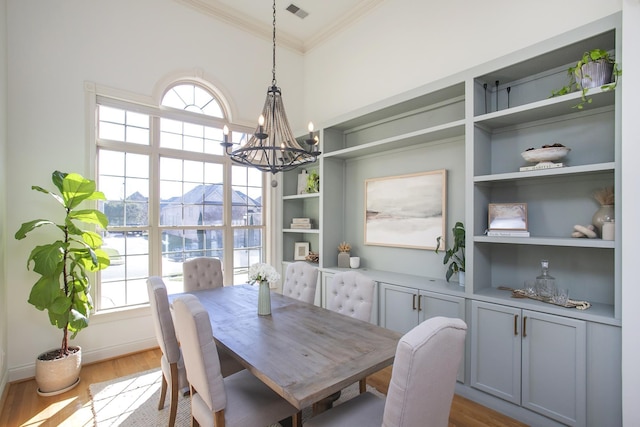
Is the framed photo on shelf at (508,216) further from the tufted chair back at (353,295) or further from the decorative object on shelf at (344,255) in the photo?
the decorative object on shelf at (344,255)

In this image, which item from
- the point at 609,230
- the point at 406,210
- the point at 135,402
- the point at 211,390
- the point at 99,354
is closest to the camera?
the point at 211,390

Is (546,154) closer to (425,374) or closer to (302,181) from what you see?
(425,374)

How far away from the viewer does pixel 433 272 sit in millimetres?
3359

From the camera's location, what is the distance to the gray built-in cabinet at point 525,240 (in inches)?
82.5

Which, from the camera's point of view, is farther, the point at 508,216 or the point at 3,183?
the point at 3,183

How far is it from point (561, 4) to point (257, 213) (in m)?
3.99

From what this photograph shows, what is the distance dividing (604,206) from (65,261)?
428 centimetres

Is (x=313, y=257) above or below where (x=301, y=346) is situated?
above

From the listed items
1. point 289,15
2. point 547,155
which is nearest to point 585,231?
point 547,155

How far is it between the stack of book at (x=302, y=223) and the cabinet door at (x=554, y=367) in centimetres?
291

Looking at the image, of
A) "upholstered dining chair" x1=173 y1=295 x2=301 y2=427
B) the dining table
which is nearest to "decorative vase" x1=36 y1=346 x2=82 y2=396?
the dining table

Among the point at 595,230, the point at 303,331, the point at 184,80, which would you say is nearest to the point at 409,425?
the point at 303,331

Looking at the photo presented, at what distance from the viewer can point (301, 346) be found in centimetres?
186

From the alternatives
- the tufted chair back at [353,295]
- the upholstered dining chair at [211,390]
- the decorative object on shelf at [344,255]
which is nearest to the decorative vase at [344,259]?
the decorative object on shelf at [344,255]
